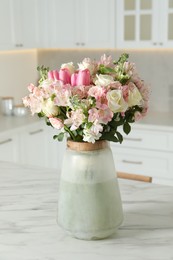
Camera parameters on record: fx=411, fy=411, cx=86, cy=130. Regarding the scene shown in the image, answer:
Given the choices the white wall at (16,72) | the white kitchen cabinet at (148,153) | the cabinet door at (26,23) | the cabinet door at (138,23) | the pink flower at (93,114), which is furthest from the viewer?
the white wall at (16,72)

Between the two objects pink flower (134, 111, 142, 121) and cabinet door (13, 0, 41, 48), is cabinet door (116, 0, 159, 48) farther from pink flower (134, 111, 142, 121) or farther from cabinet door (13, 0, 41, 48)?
pink flower (134, 111, 142, 121)

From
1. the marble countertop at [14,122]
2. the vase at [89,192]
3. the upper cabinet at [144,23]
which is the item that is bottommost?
the marble countertop at [14,122]

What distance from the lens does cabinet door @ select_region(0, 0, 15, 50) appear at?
3564mm

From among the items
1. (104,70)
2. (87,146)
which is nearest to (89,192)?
(87,146)

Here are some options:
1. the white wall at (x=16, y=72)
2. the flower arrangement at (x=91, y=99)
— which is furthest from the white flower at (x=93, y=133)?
the white wall at (x=16, y=72)

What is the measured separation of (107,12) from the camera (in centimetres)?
363

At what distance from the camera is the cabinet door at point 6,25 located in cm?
356

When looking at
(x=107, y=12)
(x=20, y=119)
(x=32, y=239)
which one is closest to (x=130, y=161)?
(x=20, y=119)

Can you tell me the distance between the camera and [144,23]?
3.53m

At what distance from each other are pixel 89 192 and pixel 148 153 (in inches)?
89.8

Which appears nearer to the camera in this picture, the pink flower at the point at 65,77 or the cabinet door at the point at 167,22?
the pink flower at the point at 65,77

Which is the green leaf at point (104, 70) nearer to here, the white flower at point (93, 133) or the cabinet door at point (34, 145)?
the white flower at point (93, 133)

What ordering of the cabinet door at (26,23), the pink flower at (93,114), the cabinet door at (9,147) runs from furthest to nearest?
the cabinet door at (26,23), the cabinet door at (9,147), the pink flower at (93,114)

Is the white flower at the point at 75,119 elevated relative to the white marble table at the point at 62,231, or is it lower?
elevated
